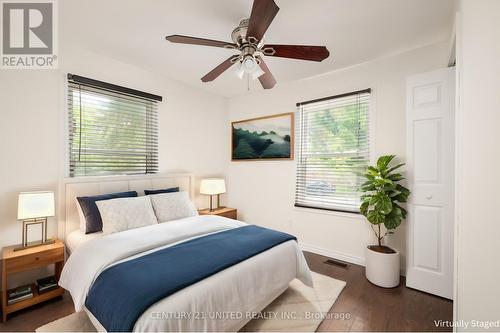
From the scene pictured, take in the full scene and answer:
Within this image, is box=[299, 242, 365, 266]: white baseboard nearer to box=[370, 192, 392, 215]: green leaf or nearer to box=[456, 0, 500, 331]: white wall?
box=[370, 192, 392, 215]: green leaf

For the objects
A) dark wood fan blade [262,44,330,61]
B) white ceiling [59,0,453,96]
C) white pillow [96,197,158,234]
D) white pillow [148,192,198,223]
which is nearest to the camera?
dark wood fan blade [262,44,330,61]

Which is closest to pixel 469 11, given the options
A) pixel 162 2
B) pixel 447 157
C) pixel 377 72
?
pixel 447 157

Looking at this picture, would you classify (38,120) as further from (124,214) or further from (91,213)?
(124,214)

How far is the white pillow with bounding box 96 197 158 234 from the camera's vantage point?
90.4 inches

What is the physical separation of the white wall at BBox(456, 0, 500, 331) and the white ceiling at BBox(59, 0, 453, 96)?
91 centimetres

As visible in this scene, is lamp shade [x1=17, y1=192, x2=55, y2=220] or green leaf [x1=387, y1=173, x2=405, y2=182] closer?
lamp shade [x1=17, y1=192, x2=55, y2=220]

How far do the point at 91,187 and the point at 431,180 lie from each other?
378cm

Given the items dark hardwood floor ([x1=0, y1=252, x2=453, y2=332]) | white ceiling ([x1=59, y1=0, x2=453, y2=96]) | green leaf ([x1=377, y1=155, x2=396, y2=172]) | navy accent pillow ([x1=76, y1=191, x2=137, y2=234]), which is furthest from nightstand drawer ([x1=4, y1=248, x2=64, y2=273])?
green leaf ([x1=377, y1=155, x2=396, y2=172])

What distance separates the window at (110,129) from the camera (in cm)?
262

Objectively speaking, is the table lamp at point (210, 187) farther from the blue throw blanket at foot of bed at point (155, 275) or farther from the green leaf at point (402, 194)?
the green leaf at point (402, 194)

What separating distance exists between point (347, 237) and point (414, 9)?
2.64m

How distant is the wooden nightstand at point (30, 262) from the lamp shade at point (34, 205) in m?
0.32

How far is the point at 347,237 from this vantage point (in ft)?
10.2

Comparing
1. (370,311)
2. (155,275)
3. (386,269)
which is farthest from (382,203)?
(155,275)
